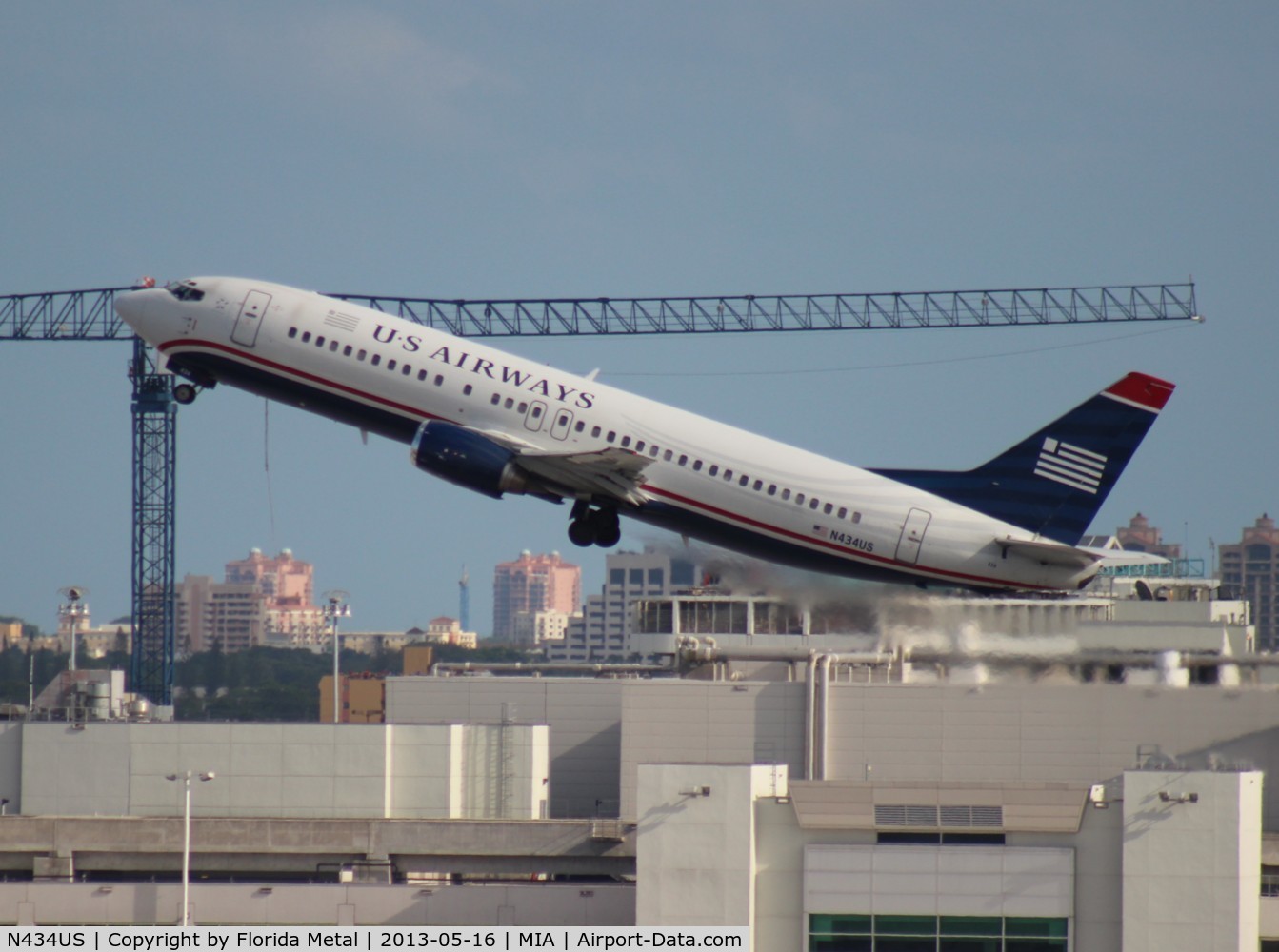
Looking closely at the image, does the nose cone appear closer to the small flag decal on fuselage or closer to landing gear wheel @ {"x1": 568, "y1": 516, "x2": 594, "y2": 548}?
landing gear wheel @ {"x1": 568, "y1": 516, "x2": 594, "y2": 548}

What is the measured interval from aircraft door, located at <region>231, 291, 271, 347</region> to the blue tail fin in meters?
20.3

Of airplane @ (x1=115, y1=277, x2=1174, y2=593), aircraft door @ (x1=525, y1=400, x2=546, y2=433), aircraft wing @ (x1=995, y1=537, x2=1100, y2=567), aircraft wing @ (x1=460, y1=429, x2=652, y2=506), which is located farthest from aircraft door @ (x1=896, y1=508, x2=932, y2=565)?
aircraft door @ (x1=525, y1=400, x2=546, y2=433)

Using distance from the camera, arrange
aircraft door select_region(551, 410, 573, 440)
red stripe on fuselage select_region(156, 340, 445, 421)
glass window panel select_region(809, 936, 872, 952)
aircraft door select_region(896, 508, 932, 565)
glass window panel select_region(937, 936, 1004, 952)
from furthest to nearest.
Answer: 1. red stripe on fuselage select_region(156, 340, 445, 421)
2. aircraft door select_region(551, 410, 573, 440)
3. aircraft door select_region(896, 508, 932, 565)
4. glass window panel select_region(809, 936, 872, 952)
5. glass window panel select_region(937, 936, 1004, 952)

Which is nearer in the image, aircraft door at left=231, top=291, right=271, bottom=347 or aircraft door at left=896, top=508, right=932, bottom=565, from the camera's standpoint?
aircraft door at left=896, top=508, right=932, bottom=565

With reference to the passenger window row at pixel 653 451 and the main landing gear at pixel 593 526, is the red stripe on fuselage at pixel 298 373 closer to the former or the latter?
the passenger window row at pixel 653 451

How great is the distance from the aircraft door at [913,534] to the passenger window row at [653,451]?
4.79 feet

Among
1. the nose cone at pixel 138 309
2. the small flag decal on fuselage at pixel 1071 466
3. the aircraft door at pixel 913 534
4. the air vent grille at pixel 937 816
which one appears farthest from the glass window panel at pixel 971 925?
the nose cone at pixel 138 309

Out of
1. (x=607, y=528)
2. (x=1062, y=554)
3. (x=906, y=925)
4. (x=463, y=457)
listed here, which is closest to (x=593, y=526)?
(x=607, y=528)

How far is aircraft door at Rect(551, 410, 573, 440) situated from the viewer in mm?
58125

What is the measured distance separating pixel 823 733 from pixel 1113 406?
15.0 m

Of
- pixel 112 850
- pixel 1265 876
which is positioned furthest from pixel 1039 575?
pixel 112 850

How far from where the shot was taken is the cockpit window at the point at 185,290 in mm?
62406

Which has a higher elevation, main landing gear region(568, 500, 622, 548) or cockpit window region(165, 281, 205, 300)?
cockpit window region(165, 281, 205, 300)

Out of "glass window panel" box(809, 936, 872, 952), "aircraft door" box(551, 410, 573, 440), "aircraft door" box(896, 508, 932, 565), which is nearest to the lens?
"glass window panel" box(809, 936, 872, 952)
